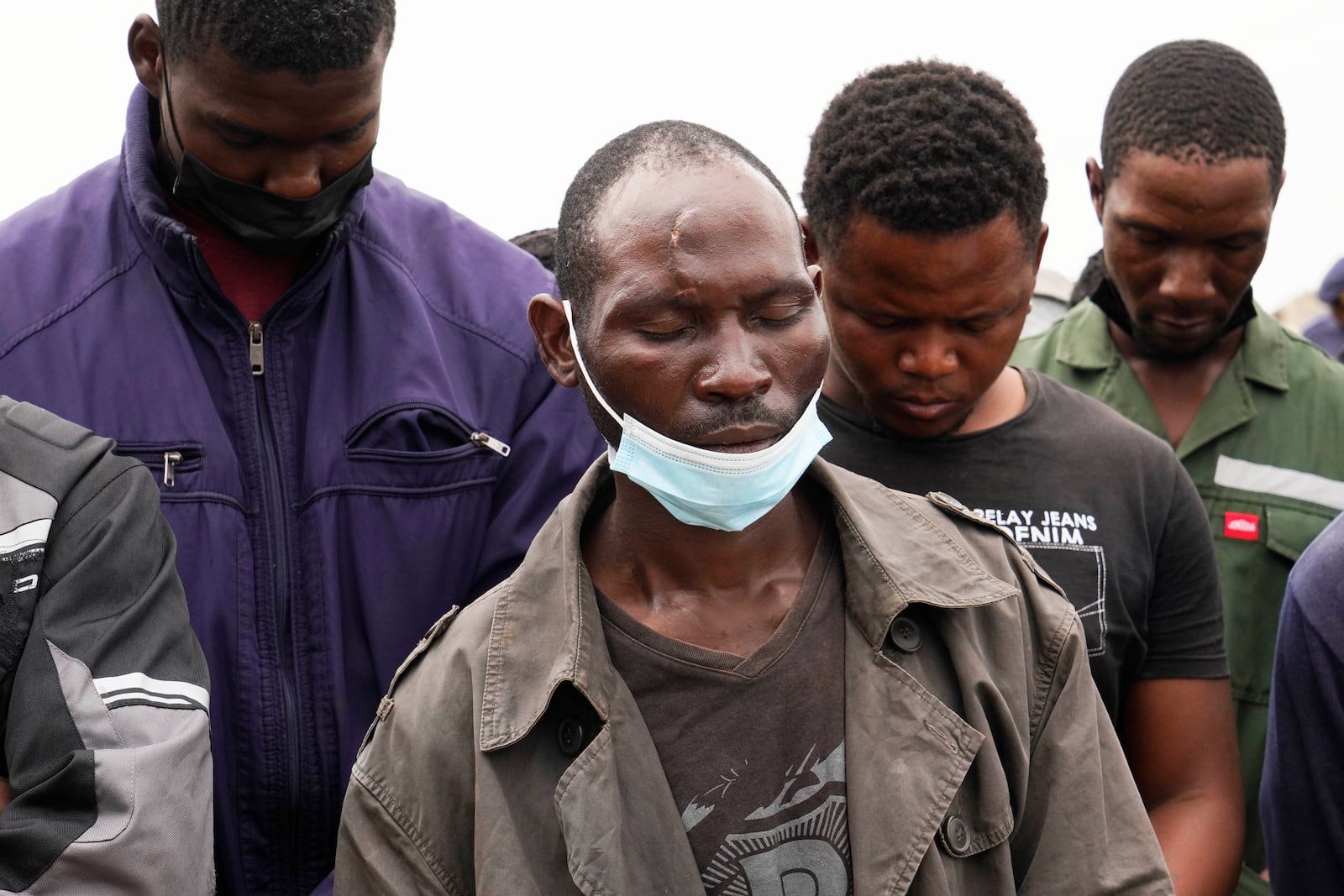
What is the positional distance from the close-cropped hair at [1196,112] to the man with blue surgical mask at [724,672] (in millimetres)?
1379

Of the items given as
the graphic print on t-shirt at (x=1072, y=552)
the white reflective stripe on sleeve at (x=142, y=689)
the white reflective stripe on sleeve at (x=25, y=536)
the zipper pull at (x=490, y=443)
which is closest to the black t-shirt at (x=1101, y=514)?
the graphic print on t-shirt at (x=1072, y=552)

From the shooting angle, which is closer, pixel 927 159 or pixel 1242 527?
pixel 927 159

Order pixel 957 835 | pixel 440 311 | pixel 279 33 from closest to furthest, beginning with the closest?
pixel 957 835 < pixel 279 33 < pixel 440 311

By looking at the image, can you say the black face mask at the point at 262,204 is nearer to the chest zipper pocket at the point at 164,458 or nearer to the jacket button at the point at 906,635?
the chest zipper pocket at the point at 164,458

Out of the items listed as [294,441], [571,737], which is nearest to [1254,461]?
[571,737]

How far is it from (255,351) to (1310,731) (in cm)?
188

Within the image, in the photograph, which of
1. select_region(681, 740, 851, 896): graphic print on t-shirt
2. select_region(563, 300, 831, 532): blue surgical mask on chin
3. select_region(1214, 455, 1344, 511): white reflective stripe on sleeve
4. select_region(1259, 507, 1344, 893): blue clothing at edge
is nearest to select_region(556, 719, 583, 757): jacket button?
select_region(681, 740, 851, 896): graphic print on t-shirt

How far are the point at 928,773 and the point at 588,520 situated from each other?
665mm

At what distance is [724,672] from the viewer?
2.13 m

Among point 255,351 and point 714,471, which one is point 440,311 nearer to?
point 255,351

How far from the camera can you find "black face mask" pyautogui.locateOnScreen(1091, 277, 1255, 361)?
345cm

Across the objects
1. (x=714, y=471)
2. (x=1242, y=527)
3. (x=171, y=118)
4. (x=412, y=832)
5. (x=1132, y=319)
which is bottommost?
(x=1242, y=527)

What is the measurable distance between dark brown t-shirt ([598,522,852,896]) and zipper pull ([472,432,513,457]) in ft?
2.18

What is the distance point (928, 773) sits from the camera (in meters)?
2.06
